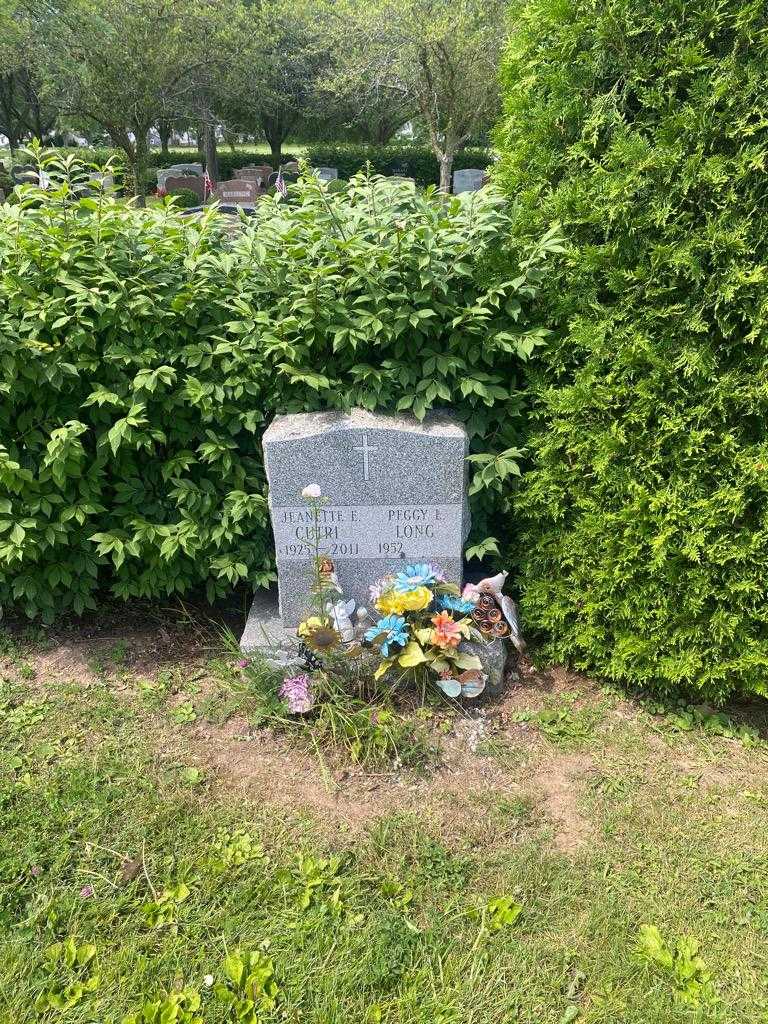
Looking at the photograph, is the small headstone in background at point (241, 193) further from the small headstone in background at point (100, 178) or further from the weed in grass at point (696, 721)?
the weed in grass at point (696, 721)

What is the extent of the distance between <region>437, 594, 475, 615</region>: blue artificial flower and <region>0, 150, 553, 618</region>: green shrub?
536 millimetres

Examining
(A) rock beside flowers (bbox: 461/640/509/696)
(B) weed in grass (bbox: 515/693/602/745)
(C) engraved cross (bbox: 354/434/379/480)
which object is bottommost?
(B) weed in grass (bbox: 515/693/602/745)

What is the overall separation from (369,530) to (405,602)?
15.2 inches

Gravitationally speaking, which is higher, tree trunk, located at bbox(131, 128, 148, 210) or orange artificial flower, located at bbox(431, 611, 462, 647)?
tree trunk, located at bbox(131, 128, 148, 210)

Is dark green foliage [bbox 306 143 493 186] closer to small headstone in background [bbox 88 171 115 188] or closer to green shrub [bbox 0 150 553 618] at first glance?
small headstone in background [bbox 88 171 115 188]

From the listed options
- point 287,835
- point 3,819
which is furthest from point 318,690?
point 3,819

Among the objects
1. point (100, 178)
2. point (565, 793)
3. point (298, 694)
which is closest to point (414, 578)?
point (298, 694)

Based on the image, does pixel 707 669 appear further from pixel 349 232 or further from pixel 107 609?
pixel 107 609

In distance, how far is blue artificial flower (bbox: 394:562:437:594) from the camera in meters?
3.18

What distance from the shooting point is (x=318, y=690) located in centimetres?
301

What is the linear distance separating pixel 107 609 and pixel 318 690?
142cm

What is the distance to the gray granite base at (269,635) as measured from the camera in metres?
3.15

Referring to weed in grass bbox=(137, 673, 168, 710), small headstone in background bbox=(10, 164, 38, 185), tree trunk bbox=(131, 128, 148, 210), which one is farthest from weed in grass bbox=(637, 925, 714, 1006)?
tree trunk bbox=(131, 128, 148, 210)

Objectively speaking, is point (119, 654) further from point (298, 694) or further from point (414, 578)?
point (414, 578)
